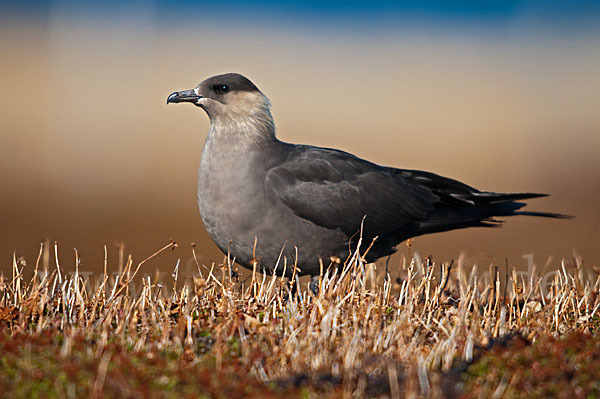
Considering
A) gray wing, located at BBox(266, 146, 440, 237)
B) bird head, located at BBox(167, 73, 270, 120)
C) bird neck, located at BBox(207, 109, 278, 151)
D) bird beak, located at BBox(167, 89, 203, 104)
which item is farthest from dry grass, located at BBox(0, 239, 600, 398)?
bird beak, located at BBox(167, 89, 203, 104)

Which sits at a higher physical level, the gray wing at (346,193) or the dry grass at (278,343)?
the gray wing at (346,193)

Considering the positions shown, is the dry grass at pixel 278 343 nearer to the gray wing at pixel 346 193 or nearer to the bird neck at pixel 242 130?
the gray wing at pixel 346 193

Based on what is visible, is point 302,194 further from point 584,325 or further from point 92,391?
point 92,391

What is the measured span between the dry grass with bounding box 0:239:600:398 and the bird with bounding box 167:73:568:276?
37 cm

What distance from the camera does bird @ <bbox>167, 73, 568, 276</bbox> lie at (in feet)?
17.6

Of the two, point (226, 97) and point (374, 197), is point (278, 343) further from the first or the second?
point (226, 97)

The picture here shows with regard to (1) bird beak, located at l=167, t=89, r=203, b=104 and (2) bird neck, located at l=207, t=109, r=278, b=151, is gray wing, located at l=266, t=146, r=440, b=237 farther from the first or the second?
(1) bird beak, located at l=167, t=89, r=203, b=104

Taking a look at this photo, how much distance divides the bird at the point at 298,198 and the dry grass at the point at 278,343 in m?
0.37

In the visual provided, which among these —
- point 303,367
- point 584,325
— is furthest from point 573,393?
point 584,325

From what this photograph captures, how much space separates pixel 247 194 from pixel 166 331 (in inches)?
61.9

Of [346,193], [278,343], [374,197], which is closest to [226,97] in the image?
[346,193]

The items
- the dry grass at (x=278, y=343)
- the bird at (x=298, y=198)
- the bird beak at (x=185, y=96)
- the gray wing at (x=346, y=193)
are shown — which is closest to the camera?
the dry grass at (x=278, y=343)

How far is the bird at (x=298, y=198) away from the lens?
537 centimetres

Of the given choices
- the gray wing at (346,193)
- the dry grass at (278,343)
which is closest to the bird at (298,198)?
the gray wing at (346,193)
